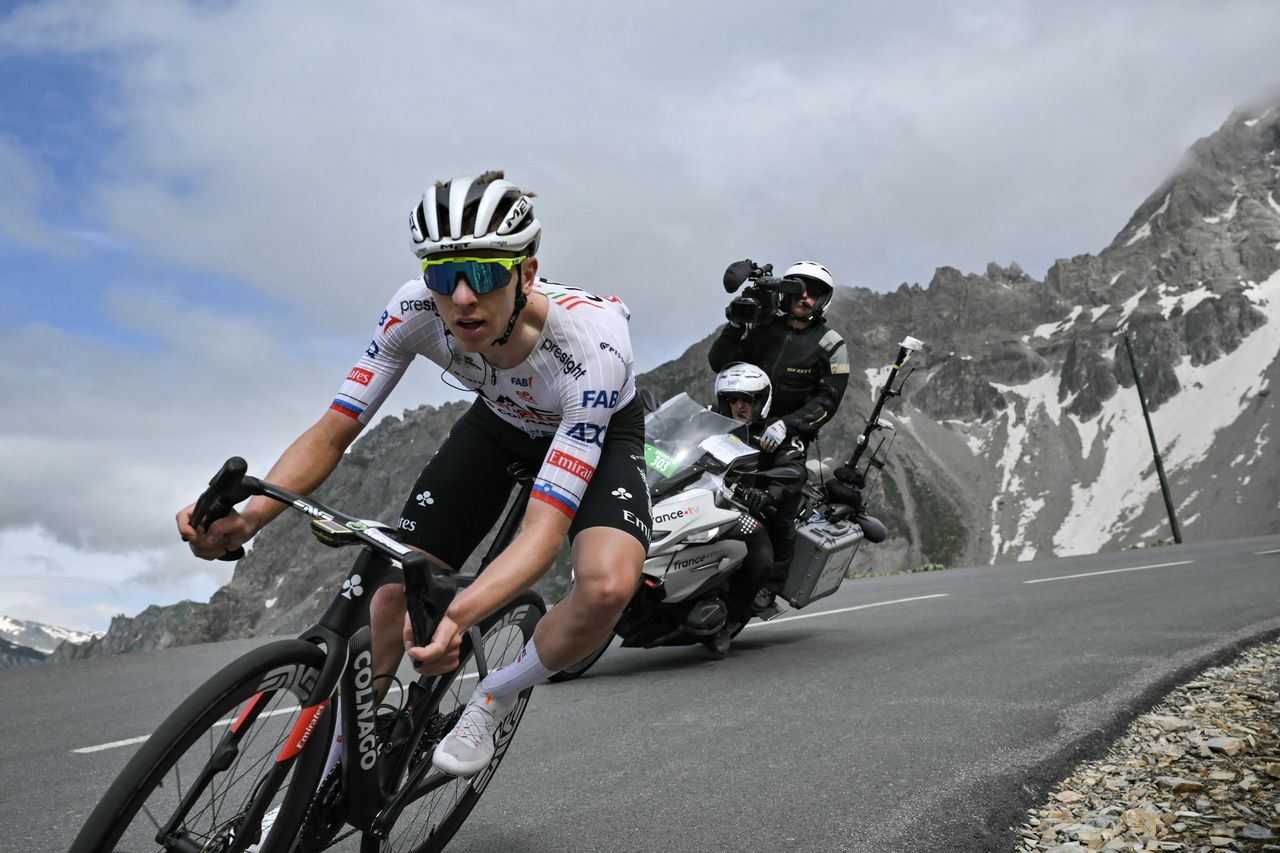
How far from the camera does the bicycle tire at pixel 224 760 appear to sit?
2402 millimetres

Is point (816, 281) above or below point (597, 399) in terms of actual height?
above

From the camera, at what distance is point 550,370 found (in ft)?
11.4

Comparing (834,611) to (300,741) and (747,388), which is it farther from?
(300,741)

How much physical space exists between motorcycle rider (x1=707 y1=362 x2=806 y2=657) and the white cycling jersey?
3.86m

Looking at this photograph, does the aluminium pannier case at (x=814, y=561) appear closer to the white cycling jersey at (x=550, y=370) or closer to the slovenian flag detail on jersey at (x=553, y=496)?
the white cycling jersey at (x=550, y=370)

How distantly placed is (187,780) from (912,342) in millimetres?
8619

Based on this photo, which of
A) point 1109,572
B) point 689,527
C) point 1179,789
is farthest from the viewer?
point 1109,572

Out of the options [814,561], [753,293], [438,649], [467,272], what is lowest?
[814,561]

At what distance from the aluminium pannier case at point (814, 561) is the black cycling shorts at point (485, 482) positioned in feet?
14.2

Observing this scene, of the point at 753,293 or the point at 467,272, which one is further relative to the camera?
the point at 753,293

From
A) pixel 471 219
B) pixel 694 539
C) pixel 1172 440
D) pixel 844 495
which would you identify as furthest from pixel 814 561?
pixel 1172 440

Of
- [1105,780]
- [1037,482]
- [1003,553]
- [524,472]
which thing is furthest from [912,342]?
[1037,482]

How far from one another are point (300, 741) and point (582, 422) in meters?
1.21

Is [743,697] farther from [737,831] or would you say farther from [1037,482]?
[1037,482]
